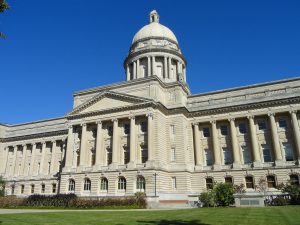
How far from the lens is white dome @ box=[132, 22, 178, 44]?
7025cm

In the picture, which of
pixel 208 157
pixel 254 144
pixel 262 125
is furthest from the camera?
pixel 208 157

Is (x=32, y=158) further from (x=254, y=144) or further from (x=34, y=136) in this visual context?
(x=254, y=144)

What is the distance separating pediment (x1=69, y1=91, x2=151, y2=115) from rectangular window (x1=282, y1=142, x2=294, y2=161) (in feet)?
75.3

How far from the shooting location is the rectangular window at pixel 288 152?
4248 cm

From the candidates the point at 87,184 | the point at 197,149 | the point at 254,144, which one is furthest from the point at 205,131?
the point at 87,184

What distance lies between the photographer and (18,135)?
66625 millimetres

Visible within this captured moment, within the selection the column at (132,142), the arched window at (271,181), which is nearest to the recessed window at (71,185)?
the column at (132,142)

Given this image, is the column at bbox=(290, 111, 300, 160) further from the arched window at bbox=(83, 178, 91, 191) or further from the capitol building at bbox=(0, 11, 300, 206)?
the arched window at bbox=(83, 178, 91, 191)

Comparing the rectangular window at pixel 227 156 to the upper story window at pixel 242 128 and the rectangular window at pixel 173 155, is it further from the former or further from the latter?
the rectangular window at pixel 173 155

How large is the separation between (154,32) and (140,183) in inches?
1685

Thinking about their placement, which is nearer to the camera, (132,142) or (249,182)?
(249,182)

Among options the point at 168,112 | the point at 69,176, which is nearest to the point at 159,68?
the point at 168,112

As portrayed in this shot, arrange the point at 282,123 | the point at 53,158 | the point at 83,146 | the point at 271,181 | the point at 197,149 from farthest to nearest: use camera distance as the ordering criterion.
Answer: the point at 53,158, the point at 83,146, the point at 197,149, the point at 282,123, the point at 271,181

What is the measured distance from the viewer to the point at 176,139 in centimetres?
4575
